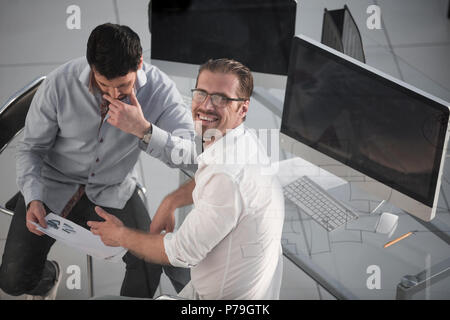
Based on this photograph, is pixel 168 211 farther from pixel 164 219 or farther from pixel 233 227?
pixel 233 227

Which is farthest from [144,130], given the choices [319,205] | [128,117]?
[319,205]

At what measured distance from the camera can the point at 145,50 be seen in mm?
2088

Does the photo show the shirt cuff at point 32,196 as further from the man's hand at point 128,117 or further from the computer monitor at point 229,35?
the computer monitor at point 229,35

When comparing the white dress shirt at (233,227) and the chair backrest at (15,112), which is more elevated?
the chair backrest at (15,112)

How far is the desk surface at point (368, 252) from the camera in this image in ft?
6.57

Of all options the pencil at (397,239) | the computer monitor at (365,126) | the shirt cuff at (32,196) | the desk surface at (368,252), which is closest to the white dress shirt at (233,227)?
the desk surface at (368,252)

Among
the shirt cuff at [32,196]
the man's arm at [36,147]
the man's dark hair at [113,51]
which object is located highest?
the man's dark hair at [113,51]

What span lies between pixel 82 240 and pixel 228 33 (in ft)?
A: 2.86

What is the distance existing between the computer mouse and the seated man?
0.34m

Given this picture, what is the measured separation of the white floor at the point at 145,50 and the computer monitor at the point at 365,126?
0.51 ft

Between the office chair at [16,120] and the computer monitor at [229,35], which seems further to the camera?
the computer monitor at [229,35]

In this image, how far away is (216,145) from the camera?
1865 millimetres

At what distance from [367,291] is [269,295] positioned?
1.09 feet
